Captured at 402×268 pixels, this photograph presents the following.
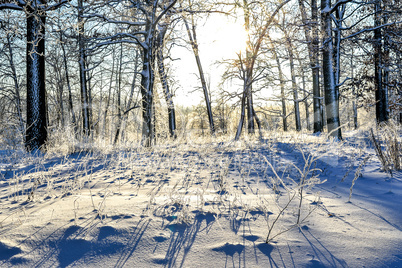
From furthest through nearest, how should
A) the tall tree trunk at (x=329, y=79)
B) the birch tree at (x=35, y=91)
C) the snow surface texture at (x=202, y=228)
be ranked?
1. the tall tree trunk at (x=329, y=79)
2. the birch tree at (x=35, y=91)
3. the snow surface texture at (x=202, y=228)

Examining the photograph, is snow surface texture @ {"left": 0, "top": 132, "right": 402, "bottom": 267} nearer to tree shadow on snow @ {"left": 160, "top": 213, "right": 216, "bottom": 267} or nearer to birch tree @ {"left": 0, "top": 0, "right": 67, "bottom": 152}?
tree shadow on snow @ {"left": 160, "top": 213, "right": 216, "bottom": 267}

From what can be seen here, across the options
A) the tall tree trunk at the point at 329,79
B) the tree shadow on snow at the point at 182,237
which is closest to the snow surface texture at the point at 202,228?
the tree shadow on snow at the point at 182,237

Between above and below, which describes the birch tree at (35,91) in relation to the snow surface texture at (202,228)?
above

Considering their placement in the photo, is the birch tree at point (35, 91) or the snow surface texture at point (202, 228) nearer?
the snow surface texture at point (202, 228)

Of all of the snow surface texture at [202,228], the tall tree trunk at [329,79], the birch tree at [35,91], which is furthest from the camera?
the tall tree trunk at [329,79]

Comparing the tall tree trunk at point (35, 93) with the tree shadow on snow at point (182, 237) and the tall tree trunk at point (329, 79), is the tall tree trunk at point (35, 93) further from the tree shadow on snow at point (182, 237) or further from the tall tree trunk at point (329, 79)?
the tall tree trunk at point (329, 79)

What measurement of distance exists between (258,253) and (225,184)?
5.06 feet

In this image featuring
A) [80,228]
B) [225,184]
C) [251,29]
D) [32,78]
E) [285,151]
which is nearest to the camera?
[80,228]

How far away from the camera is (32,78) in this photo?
6852mm

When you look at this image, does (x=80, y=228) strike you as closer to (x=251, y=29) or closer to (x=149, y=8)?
(x=149, y=8)

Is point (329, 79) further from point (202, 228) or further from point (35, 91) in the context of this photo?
point (35, 91)

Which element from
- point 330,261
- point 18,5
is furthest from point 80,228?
point 18,5

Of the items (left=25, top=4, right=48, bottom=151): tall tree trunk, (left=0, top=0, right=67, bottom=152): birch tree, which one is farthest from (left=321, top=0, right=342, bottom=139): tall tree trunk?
(left=25, top=4, right=48, bottom=151): tall tree trunk

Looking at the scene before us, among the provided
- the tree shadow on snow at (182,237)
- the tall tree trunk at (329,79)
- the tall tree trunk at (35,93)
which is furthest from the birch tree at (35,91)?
the tall tree trunk at (329,79)
